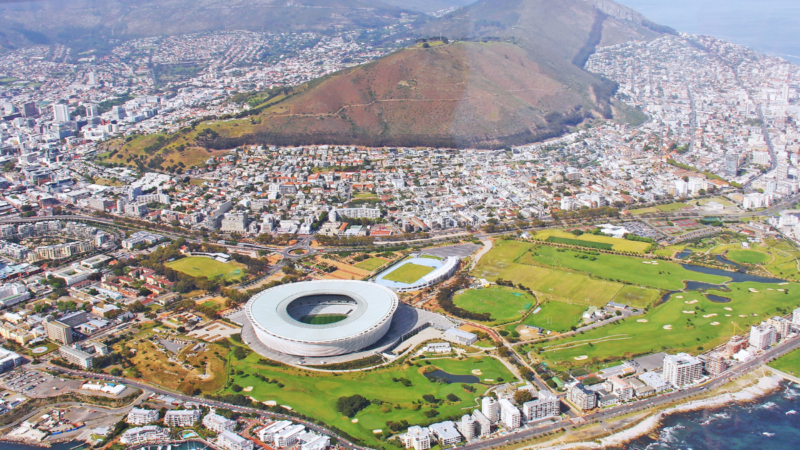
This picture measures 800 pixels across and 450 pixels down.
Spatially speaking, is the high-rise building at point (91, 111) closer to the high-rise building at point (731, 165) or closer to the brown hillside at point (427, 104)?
the brown hillside at point (427, 104)

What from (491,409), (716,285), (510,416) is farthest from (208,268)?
(716,285)

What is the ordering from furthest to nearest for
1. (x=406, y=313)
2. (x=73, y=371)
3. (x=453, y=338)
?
1. (x=406, y=313)
2. (x=453, y=338)
3. (x=73, y=371)

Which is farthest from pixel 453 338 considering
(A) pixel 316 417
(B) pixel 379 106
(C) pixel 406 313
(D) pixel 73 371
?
(B) pixel 379 106

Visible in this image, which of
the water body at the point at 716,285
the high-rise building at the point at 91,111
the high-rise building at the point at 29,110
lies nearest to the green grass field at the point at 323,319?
the water body at the point at 716,285

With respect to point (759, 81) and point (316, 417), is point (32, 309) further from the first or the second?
point (759, 81)

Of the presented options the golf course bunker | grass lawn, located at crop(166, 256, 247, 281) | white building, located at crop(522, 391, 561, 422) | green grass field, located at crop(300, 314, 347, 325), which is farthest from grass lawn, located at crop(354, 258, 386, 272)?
the golf course bunker

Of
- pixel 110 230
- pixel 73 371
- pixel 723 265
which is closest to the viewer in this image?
pixel 73 371

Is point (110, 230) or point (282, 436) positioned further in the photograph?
point (110, 230)

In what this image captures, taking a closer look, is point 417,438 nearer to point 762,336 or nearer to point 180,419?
point 180,419

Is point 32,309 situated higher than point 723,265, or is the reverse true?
point 723,265
